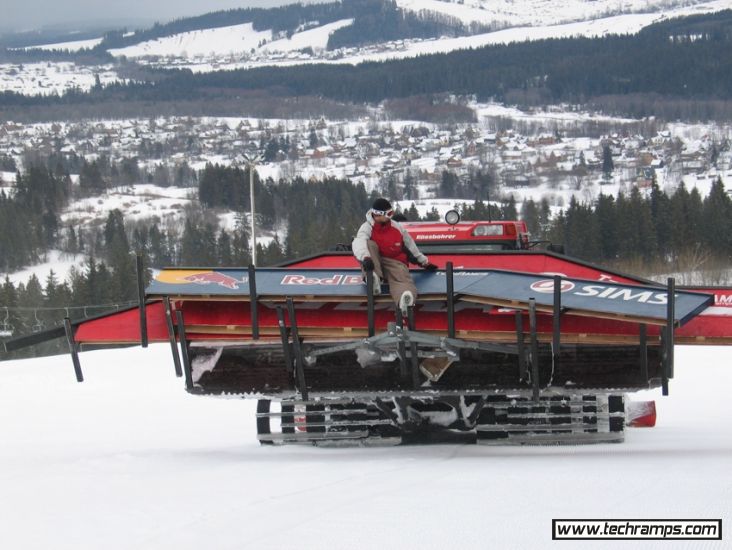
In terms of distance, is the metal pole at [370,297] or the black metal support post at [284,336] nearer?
the metal pole at [370,297]

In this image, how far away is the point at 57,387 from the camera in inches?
780

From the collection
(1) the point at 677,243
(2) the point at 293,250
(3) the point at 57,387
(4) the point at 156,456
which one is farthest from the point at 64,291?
(4) the point at 156,456

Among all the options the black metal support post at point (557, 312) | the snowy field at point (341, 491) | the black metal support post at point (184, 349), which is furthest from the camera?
the black metal support post at point (184, 349)

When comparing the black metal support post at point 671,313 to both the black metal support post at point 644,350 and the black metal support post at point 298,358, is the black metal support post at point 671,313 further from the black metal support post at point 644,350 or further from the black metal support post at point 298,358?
the black metal support post at point 298,358

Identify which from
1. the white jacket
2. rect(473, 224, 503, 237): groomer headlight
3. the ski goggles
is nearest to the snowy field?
the white jacket

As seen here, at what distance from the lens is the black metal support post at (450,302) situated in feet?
30.6

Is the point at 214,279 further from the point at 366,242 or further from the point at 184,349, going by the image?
the point at 366,242

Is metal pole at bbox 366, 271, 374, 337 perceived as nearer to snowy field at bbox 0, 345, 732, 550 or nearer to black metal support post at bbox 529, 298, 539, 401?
snowy field at bbox 0, 345, 732, 550

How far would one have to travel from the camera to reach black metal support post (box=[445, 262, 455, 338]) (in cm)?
932

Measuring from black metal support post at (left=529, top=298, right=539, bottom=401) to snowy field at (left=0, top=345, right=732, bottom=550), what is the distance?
52 centimetres

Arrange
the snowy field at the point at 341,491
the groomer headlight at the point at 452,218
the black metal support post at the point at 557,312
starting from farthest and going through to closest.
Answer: the groomer headlight at the point at 452,218 → the black metal support post at the point at 557,312 → the snowy field at the point at 341,491

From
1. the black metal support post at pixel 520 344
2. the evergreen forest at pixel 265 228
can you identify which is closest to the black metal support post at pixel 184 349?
the black metal support post at pixel 520 344

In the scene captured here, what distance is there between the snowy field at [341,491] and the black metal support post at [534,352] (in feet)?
1.71

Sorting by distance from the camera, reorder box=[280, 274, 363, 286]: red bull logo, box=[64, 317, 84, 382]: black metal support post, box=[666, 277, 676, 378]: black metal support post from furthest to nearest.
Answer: box=[64, 317, 84, 382]: black metal support post
box=[280, 274, 363, 286]: red bull logo
box=[666, 277, 676, 378]: black metal support post
